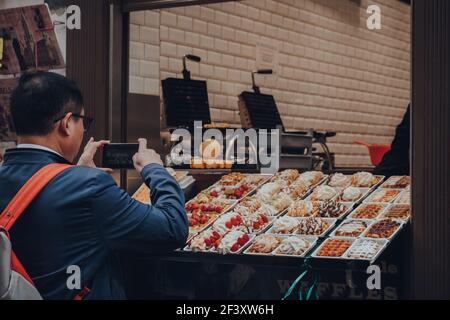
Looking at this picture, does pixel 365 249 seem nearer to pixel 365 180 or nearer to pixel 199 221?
pixel 365 180

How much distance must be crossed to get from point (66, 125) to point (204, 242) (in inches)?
50.7

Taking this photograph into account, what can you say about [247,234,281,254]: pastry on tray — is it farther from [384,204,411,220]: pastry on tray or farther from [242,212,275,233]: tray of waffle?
[384,204,411,220]: pastry on tray

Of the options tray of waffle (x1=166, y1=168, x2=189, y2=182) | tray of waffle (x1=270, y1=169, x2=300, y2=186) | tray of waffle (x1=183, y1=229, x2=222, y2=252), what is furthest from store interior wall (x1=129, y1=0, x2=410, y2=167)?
tray of waffle (x1=183, y1=229, x2=222, y2=252)

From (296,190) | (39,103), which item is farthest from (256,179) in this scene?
(39,103)

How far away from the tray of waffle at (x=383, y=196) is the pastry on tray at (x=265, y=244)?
25.4 inches

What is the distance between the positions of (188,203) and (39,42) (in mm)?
1444

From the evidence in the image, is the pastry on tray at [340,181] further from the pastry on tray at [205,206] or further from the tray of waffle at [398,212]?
the pastry on tray at [205,206]

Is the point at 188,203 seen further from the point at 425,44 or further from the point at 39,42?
the point at 425,44

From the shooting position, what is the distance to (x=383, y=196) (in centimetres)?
425

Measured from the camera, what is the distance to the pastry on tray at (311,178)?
15.3ft

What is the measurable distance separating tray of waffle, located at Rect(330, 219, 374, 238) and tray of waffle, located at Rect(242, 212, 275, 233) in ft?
1.39

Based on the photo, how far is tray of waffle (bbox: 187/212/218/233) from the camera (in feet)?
14.1

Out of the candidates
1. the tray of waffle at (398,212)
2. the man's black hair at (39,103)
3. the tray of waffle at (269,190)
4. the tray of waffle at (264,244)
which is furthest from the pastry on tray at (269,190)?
the man's black hair at (39,103)
